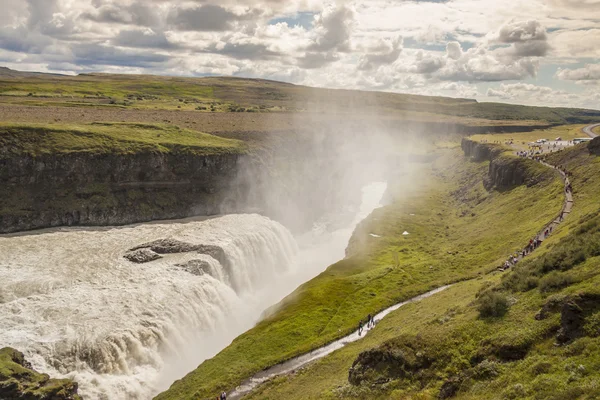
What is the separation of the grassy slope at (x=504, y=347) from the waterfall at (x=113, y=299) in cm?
1786

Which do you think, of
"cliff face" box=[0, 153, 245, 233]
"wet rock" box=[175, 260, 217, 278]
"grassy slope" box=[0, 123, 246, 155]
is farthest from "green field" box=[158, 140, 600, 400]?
"grassy slope" box=[0, 123, 246, 155]

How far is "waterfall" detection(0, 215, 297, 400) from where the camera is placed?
4884 centimetres

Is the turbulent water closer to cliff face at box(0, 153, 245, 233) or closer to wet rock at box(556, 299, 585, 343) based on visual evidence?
cliff face at box(0, 153, 245, 233)

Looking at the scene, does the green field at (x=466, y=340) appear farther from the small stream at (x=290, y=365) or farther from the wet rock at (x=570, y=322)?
the small stream at (x=290, y=365)

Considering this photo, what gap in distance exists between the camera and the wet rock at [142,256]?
72062mm

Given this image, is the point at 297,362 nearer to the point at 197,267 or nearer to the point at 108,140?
the point at 197,267

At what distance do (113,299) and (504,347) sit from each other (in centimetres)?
5013

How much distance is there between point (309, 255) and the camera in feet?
357

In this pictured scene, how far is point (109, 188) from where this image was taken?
8956 cm

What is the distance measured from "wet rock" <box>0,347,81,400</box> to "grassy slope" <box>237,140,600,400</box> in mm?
19020

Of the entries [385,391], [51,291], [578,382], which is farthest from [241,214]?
[578,382]

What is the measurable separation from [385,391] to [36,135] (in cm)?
8456

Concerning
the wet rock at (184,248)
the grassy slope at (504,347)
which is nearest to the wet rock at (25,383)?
the grassy slope at (504,347)

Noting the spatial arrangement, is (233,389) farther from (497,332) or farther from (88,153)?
(88,153)
